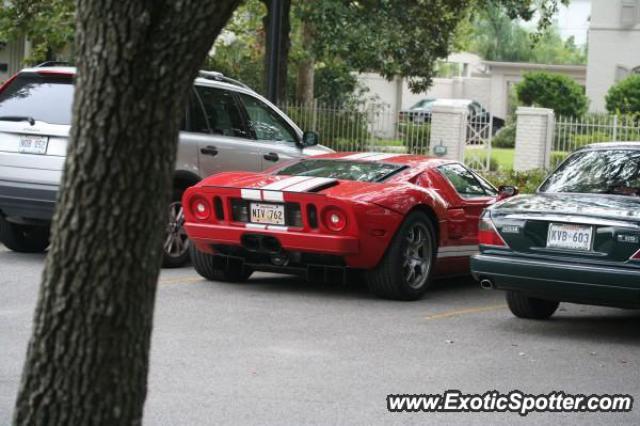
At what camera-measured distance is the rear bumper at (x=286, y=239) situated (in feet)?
33.0

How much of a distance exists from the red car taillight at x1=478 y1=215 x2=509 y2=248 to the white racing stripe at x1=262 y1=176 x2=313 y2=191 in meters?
1.86

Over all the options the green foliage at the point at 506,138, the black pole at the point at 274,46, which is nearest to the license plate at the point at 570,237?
the black pole at the point at 274,46

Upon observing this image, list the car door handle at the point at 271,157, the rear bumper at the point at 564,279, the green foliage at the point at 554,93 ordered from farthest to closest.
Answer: the green foliage at the point at 554,93
the car door handle at the point at 271,157
the rear bumper at the point at 564,279

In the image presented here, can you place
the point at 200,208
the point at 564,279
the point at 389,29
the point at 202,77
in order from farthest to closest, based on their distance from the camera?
the point at 389,29
the point at 202,77
the point at 200,208
the point at 564,279

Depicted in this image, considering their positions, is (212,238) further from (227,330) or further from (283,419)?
(283,419)

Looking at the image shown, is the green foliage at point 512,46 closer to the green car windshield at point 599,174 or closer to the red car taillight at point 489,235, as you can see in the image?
the green car windshield at point 599,174

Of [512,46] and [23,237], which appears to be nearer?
[23,237]

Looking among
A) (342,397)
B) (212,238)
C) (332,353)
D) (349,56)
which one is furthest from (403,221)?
(349,56)

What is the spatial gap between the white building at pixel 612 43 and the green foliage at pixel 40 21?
2444cm

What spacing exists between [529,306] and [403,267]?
3.82ft

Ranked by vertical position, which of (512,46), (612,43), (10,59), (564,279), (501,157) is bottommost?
(501,157)

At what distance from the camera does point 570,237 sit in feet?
28.9

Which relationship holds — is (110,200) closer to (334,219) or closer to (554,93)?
(334,219)

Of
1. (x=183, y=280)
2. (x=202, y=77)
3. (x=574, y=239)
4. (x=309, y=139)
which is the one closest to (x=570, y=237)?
(x=574, y=239)
